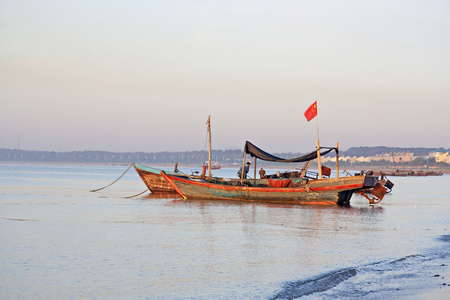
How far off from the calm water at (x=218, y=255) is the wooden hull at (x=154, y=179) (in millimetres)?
14955

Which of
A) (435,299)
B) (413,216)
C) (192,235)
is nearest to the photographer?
(435,299)

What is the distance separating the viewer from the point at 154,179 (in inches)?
1847

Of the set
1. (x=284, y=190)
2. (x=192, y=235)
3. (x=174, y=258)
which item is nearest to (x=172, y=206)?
(x=284, y=190)

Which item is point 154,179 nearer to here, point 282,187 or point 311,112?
point 282,187

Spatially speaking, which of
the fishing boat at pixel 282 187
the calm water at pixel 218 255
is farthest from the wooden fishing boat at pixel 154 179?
the calm water at pixel 218 255

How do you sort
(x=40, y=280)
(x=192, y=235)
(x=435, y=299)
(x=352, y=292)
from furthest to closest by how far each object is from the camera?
(x=192, y=235)
(x=40, y=280)
(x=352, y=292)
(x=435, y=299)

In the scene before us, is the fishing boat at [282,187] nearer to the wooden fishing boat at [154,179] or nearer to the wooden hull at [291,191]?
the wooden hull at [291,191]

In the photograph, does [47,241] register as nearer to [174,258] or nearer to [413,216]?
[174,258]

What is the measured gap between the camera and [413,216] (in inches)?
1278

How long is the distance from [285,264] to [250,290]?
3.26 metres

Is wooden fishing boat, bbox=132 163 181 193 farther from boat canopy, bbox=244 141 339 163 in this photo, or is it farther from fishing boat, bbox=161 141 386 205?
boat canopy, bbox=244 141 339 163

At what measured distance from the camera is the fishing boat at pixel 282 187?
33562mm

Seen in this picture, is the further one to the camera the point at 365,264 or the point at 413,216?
the point at 413,216

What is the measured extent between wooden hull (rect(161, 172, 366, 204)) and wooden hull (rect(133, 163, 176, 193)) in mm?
8290
